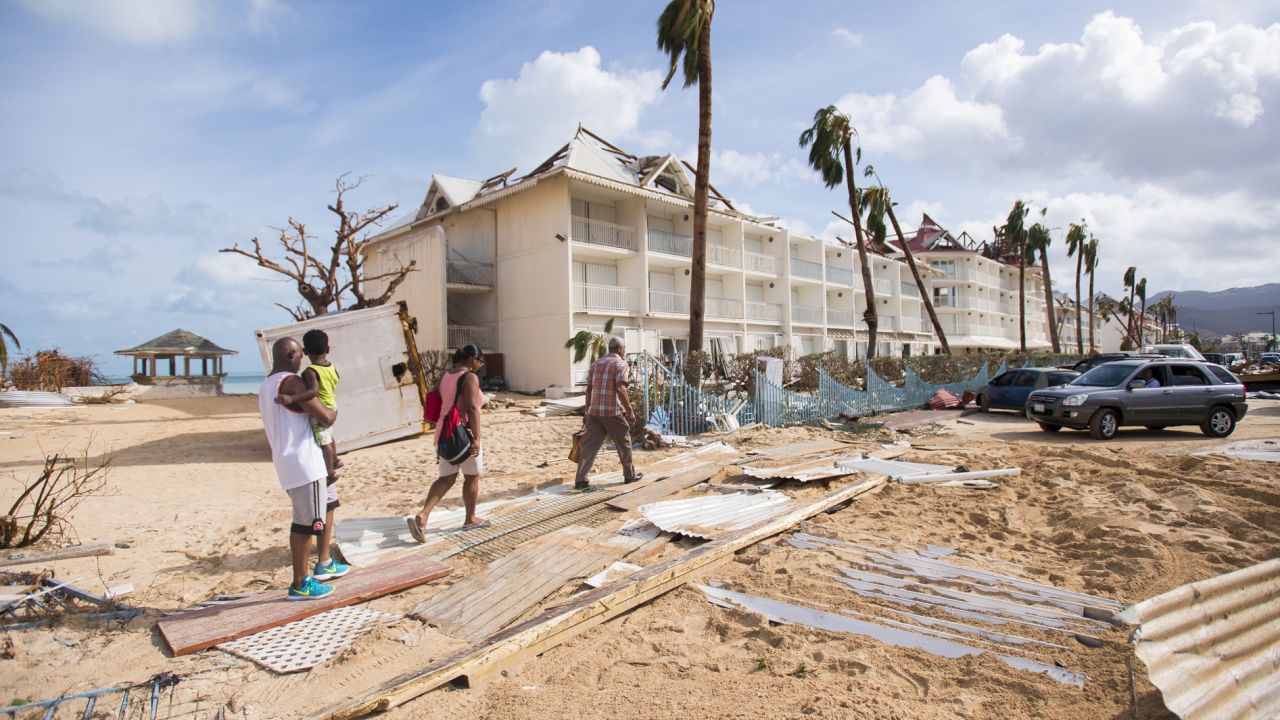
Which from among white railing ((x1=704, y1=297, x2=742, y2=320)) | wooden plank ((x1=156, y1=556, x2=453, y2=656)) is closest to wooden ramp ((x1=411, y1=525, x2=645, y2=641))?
wooden plank ((x1=156, y1=556, x2=453, y2=656))

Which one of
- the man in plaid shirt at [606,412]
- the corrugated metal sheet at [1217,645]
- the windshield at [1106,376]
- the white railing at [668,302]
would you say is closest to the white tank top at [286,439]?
the man in plaid shirt at [606,412]

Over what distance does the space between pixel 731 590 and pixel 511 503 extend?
3331 millimetres

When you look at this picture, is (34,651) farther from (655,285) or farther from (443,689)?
(655,285)

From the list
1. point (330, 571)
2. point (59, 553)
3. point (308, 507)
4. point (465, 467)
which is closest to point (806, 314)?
point (465, 467)

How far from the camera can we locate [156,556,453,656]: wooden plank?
382 centimetres

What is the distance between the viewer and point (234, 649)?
370cm

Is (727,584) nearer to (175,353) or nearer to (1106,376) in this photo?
(1106,376)

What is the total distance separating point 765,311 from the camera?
3316 cm

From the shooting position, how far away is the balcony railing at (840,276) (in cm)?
3912

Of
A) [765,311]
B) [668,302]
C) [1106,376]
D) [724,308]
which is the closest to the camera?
[1106,376]

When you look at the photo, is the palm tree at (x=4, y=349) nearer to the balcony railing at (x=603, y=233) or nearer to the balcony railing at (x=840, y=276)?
the balcony railing at (x=603, y=233)

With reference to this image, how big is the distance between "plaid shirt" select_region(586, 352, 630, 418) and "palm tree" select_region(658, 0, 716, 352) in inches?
306

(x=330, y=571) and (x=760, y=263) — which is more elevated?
(x=760, y=263)

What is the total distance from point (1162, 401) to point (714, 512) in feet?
36.3
